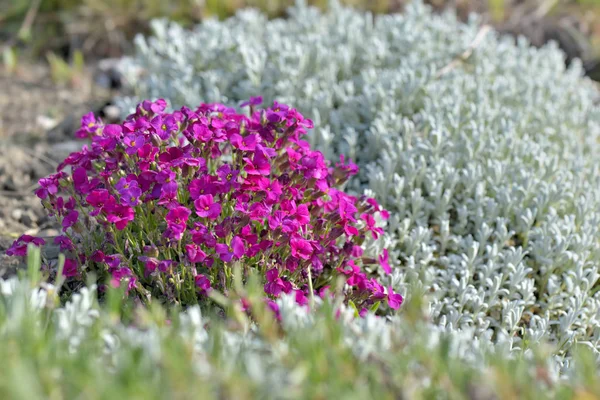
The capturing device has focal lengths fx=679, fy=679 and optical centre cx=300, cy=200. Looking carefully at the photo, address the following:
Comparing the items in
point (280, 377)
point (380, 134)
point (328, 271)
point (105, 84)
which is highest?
point (280, 377)

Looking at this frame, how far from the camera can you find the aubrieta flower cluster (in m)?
2.49

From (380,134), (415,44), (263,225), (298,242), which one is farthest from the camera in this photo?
(415,44)

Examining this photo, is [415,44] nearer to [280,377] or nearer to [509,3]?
[509,3]

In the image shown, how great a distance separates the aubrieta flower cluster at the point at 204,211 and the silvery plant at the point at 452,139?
0.43 m

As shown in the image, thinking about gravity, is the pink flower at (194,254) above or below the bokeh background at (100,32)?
above

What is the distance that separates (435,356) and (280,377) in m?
0.38

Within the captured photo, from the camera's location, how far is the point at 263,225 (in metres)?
2.75

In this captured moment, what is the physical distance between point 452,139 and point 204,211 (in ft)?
5.76

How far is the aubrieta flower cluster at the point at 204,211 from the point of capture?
2.49m

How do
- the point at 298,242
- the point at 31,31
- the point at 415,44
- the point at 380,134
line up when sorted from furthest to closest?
the point at 31,31 < the point at 415,44 < the point at 380,134 < the point at 298,242

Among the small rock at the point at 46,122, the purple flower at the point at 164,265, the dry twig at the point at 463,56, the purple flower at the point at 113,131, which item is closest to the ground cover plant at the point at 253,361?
the purple flower at the point at 164,265

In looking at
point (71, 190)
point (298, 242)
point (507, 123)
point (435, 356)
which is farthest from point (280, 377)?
point (507, 123)

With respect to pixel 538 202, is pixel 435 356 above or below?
above

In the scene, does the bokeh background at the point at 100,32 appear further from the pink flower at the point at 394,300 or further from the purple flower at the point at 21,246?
the pink flower at the point at 394,300
